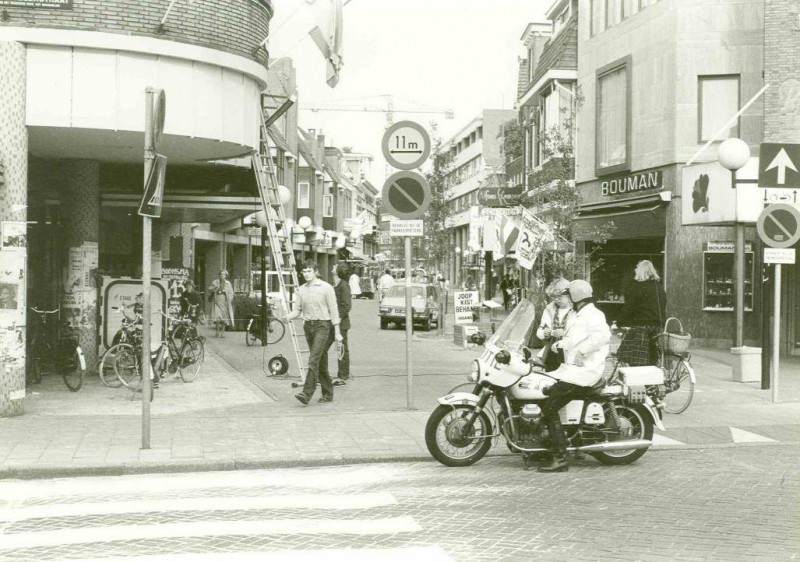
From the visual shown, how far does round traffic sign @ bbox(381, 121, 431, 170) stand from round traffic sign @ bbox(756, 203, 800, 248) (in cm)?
472

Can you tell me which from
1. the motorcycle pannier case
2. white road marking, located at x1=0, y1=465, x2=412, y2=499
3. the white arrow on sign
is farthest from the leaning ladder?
the white arrow on sign

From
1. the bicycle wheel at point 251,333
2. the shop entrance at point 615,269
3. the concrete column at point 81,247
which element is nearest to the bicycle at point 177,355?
the concrete column at point 81,247

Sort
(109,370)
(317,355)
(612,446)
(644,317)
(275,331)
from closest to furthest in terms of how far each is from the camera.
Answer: (612,446)
(644,317)
(317,355)
(109,370)
(275,331)

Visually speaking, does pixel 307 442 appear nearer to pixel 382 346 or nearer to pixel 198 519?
pixel 198 519

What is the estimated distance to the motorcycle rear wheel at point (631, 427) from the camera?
854 cm

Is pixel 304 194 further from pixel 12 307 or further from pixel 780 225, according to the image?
pixel 12 307

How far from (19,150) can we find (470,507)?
7.36 metres

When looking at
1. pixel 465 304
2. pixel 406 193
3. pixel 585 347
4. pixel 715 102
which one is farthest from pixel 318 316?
pixel 715 102

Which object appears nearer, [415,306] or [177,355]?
[177,355]

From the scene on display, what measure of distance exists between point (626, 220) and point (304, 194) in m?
33.2

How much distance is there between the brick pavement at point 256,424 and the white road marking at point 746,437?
0.02m

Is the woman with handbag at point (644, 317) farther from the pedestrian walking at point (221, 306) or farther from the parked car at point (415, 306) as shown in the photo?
the parked car at point (415, 306)

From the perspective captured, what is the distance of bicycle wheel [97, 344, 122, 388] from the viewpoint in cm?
1373

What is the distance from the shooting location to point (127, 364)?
537 inches
